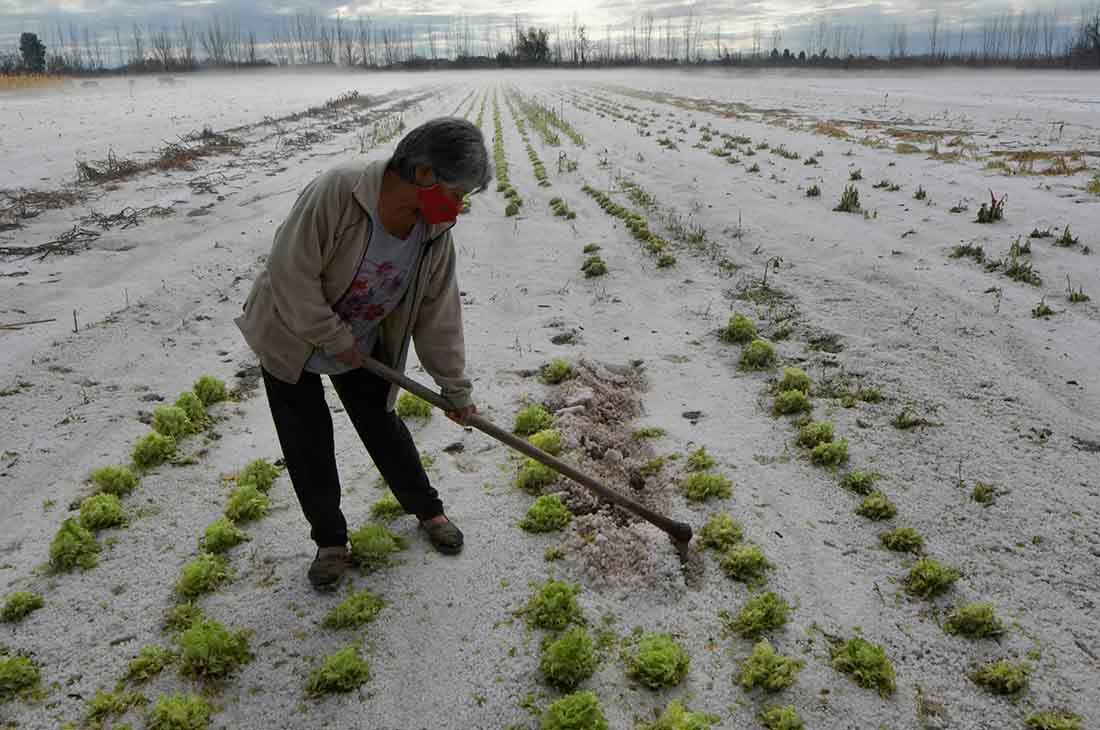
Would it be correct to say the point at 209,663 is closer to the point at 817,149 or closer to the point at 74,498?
the point at 74,498

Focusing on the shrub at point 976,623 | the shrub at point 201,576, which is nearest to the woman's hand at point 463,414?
the shrub at point 201,576

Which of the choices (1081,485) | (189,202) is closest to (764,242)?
(1081,485)

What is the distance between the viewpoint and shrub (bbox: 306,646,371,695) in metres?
3.33

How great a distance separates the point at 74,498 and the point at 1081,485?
6541 millimetres

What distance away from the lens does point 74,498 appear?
15.4 feet

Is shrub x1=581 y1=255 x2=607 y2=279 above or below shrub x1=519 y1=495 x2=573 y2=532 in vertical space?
above

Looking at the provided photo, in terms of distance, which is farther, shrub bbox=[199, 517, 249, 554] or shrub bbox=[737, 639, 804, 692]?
shrub bbox=[199, 517, 249, 554]

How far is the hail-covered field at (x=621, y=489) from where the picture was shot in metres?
3.36

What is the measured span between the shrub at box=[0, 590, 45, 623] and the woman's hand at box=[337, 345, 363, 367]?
7.12 ft

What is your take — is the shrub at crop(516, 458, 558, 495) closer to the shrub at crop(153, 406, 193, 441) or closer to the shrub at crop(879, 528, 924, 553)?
the shrub at crop(879, 528, 924, 553)

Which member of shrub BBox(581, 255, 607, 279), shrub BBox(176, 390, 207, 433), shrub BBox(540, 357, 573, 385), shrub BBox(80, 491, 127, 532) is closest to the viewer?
shrub BBox(80, 491, 127, 532)

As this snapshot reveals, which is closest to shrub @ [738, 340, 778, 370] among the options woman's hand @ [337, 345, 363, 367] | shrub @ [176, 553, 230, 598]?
woman's hand @ [337, 345, 363, 367]

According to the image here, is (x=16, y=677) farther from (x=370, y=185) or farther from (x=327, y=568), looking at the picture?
(x=370, y=185)

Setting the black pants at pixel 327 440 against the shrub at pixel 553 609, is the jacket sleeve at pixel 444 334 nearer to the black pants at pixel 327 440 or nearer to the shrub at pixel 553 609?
the black pants at pixel 327 440
